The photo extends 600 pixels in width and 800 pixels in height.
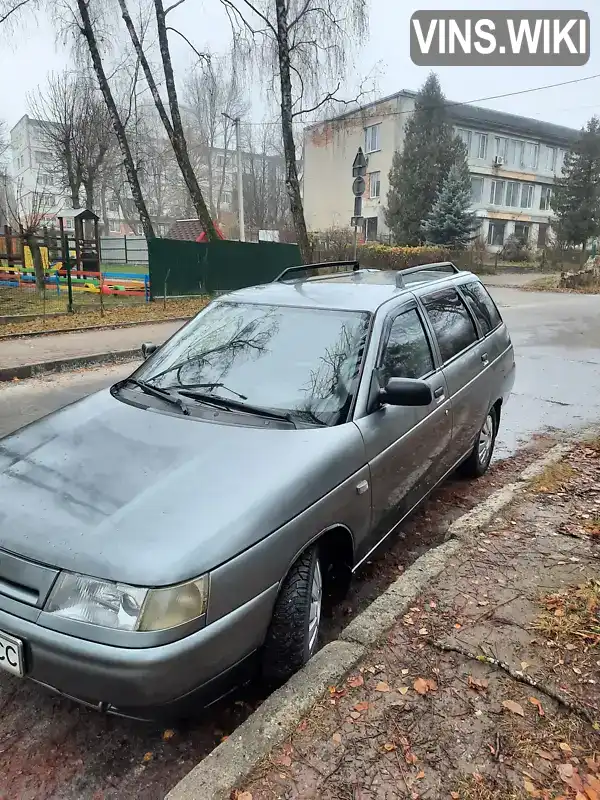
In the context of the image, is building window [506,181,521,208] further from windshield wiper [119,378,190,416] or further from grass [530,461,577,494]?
windshield wiper [119,378,190,416]

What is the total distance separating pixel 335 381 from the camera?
3.07 metres

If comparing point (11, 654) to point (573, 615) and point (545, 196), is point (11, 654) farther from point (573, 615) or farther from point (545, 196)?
point (545, 196)

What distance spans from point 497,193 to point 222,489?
46.0 m

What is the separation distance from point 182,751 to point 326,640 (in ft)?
3.00

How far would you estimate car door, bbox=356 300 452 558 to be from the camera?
3.03 metres

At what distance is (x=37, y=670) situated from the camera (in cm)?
200

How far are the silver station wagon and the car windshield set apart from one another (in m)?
0.01

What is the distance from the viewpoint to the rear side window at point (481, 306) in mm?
4914

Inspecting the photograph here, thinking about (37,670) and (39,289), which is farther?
(39,289)

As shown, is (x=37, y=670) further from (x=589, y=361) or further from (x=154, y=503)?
(x=589, y=361)

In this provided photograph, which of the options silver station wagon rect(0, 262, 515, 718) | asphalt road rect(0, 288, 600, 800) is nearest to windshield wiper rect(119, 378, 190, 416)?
silver station wagon rect(0, 262, 515, 718)

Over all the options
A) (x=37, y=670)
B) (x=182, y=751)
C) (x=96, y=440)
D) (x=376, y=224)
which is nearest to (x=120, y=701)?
(x=37, y=670)

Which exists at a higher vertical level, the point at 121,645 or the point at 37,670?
the point at 121,645

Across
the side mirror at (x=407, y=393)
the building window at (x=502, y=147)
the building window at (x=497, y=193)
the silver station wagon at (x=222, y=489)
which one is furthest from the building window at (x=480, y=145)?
the side mirror at (x=407, y=393)
